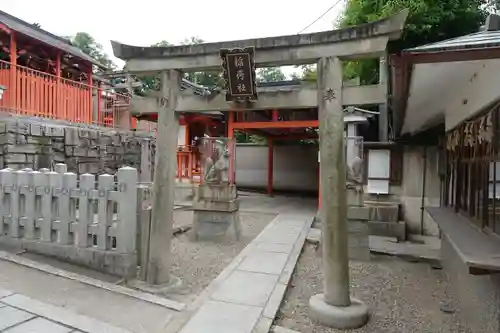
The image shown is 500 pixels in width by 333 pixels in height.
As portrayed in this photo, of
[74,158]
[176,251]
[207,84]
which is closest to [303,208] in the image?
[176,251]

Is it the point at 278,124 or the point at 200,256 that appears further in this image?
the point at 278,124

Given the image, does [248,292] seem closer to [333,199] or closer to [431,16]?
[333,199]

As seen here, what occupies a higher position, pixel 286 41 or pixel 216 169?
pixel 286 41

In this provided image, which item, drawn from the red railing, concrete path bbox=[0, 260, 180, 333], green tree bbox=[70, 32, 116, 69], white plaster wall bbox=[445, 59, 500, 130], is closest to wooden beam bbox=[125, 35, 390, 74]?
white plaster wall bbox=[445, 59, 500, 130]

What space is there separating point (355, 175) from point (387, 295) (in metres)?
2.90

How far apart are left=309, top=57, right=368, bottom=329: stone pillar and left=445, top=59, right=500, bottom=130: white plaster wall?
150cm

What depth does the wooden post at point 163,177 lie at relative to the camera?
15.6 ft

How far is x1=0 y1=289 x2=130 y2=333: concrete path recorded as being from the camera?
3.33 metres

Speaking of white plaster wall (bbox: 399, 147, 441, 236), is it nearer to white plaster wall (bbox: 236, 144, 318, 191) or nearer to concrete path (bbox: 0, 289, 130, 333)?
white plaster wall (bbox: 236, 144, 318, 191)

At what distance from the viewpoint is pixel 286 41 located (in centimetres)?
423

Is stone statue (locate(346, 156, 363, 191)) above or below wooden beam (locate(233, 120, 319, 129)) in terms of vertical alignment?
below

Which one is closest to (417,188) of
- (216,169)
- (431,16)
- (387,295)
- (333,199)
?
(431,16)

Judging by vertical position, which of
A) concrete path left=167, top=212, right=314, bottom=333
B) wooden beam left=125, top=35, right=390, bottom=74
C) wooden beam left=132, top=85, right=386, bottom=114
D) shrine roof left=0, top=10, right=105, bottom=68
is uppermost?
shrine roof left=0, top=10, right=105, bottom=68

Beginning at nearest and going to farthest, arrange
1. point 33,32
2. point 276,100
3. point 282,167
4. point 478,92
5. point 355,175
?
1. point 478,92
2. point 276,100
3. point 355,175
4. point 33,32
5. point 282,167
